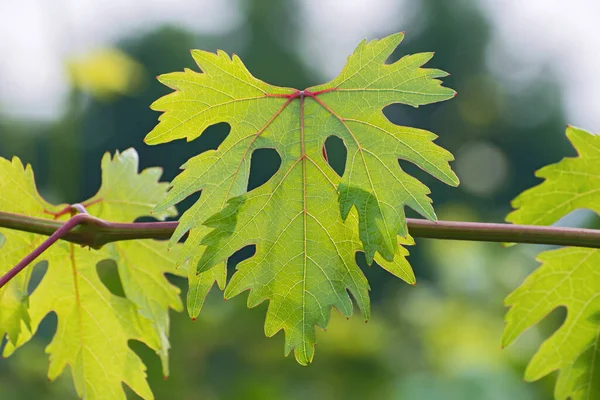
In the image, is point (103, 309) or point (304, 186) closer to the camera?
point (304, 186)

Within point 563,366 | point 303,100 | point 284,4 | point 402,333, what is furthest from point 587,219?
point 284,4

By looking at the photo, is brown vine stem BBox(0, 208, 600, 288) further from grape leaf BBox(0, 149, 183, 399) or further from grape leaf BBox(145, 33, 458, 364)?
grape leaf BBox(0, 149, 183, 399)

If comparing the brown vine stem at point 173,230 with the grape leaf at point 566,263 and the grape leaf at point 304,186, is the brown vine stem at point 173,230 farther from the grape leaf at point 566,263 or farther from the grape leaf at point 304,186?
the grape leaf at point 566,263

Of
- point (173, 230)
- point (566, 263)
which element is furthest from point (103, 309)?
point (566, 263)

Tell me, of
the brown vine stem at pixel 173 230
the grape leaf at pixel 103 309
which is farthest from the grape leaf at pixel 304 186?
the grape leaf at pixel 103 309

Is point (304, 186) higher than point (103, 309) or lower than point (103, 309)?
higher

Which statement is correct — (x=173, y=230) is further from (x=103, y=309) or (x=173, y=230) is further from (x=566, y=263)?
(x=566, y=263)

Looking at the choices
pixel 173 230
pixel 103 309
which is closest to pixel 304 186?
pixel 173 230

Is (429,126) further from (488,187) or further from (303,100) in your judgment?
(303,100)
